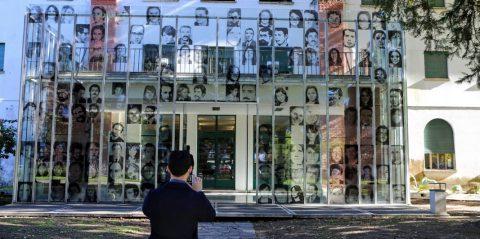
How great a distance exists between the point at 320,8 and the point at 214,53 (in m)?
6.32

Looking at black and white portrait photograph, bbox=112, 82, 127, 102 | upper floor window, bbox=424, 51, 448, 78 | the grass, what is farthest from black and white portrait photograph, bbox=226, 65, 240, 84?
upper floor window, bbox=424, 51, 448, 78

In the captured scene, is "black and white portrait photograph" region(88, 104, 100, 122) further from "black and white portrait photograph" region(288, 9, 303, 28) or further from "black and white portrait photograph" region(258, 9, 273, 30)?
"black and white portrait photograph" region(288, 9, 303, 28)

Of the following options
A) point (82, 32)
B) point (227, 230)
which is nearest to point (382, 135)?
point (227, 230)

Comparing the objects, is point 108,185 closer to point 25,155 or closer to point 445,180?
point 25,155

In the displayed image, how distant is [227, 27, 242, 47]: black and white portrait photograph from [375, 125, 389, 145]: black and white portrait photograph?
587 centimetres

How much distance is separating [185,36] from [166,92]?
232cm

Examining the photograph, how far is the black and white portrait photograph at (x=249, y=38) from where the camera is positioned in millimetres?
18233

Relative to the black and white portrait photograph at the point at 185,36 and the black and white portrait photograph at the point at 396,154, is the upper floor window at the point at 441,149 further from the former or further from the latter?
the black and white portrait photograph at the point at 185,36

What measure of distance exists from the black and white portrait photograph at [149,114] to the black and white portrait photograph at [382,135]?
25.3ft

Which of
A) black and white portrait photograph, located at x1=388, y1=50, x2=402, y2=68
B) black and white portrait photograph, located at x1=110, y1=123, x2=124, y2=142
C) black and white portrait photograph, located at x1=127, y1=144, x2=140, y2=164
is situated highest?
black and white portrait photograph, located at x1=388, y1=50, x2=402, y2=68

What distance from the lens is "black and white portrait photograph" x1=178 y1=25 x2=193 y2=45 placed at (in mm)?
18391

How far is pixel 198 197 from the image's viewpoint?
3.70 m

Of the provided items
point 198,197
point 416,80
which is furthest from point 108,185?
point 416,80

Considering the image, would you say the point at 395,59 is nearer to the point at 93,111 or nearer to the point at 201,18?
the point at 201,18
